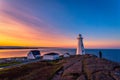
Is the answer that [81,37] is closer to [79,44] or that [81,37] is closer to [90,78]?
[79,44]

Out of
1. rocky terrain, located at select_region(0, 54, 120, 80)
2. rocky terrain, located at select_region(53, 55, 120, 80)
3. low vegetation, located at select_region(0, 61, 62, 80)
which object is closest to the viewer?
rocky terrain, located at select_region(53, 55, 120, 80)

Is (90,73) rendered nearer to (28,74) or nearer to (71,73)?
(71,73)

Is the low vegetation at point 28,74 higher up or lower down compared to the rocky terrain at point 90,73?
lower down

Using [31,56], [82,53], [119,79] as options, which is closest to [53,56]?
[31,56]

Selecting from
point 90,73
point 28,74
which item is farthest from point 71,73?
point 28,74

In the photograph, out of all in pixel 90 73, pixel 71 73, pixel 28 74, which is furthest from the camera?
pixel 28 74

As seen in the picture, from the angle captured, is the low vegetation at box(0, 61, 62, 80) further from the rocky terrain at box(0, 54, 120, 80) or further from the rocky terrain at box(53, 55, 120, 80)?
the rocky terrain at box(53, 55, 120, 80)

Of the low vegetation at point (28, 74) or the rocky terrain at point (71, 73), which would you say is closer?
the rocky terrain at point (71, 73)

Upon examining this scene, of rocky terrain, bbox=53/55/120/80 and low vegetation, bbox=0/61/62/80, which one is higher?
rocky terrain, bbox=53/55/120/80

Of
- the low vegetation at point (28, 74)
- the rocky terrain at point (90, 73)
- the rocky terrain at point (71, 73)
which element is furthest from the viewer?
the low vegetation at point (28, 74)

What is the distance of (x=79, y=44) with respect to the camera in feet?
152

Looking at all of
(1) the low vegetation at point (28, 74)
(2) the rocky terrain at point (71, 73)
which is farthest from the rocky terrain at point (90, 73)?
(1) the low vegetation at point (28, 74)

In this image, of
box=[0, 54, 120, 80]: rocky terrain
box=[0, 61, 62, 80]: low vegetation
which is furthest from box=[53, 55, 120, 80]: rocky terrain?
box=[0, 61, 62, 80]: low vegetation

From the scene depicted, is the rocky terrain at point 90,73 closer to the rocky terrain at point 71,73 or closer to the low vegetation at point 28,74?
the rocky terrain at point 71,73
